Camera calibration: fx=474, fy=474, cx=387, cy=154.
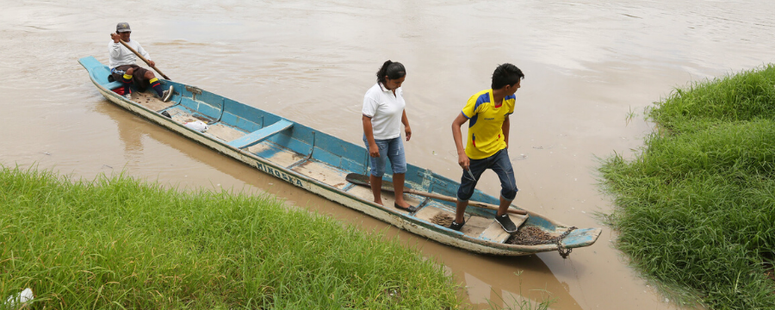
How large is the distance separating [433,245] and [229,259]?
87.6 inches

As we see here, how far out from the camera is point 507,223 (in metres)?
4.71

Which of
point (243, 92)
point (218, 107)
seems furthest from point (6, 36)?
point (218, 107)

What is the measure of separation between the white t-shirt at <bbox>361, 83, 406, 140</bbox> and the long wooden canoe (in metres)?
0.88

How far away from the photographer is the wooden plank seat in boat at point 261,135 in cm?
626

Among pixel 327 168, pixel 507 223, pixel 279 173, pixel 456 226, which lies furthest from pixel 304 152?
pixel 507 223

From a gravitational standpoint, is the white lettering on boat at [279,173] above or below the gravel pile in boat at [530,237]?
below

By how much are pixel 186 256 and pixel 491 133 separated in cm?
266

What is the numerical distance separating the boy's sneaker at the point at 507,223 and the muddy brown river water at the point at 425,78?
1.19 feet

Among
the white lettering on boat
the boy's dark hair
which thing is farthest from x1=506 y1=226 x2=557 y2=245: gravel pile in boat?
the white lettering on boat

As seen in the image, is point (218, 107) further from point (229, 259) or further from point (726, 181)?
point (726, 181)

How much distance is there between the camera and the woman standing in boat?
169 inches

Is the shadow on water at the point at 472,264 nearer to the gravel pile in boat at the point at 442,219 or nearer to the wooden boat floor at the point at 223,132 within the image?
the gravel pile in boat at the point at 442,219

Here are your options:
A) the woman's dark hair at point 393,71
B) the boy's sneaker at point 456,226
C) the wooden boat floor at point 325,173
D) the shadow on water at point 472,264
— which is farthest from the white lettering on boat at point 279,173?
the woman's dark hair at point 393,71

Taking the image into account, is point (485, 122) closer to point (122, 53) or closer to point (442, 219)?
point (442, 219)
